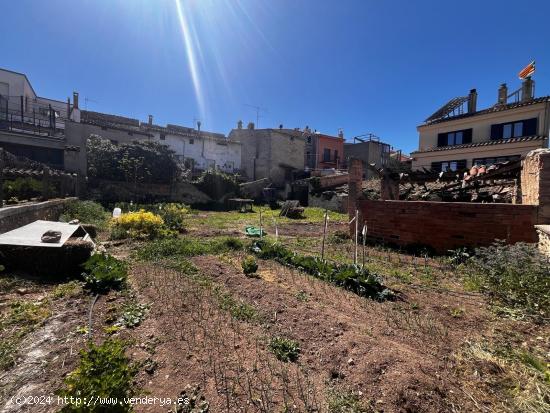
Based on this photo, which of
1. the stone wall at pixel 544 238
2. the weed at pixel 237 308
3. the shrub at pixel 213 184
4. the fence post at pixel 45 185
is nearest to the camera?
the weed at pixel 237 308

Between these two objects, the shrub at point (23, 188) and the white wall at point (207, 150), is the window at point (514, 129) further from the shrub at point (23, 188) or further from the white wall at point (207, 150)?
the shrub at point (23, 188)

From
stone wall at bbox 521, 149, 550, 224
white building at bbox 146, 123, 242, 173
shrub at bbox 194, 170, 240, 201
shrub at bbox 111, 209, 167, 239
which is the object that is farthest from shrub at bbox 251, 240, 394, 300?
white building at bbox 146, 123, 242, 173

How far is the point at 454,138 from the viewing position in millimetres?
22875

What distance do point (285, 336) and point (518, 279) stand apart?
3889 mm

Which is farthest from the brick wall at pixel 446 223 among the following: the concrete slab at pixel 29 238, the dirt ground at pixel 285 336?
the concrete slab at pixel 29 238

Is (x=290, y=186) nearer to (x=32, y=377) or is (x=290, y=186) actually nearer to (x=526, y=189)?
(x=526, y=189)

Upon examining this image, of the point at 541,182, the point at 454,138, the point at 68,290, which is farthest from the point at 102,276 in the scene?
the point at 454,138

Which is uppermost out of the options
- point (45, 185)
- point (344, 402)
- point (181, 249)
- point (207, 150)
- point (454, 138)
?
point (454, 138)

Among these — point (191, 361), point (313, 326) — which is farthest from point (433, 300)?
point (191, 361)

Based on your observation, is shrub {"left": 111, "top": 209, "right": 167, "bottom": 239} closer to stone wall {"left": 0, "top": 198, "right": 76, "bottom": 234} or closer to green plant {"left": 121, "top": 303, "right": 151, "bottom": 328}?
stone wall {"left": 0, "top": 198, "right": 76, "bottom": 234}

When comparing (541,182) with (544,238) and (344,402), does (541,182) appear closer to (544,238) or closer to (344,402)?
(544,238)

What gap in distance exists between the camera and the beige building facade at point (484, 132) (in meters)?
18.2

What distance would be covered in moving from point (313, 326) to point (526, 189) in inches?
275

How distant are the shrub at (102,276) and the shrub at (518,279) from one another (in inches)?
245
